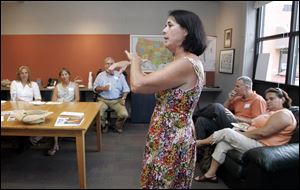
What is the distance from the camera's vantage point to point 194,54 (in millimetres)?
931

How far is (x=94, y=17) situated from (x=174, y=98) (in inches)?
157

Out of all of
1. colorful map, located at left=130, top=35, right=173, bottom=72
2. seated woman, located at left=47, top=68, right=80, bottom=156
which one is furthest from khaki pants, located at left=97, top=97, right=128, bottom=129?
colorful map, located at left=130, top=35, right=173, bottom=72

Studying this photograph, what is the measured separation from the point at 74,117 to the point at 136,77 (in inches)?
56.3

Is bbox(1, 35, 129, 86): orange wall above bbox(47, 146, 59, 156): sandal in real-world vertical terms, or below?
above

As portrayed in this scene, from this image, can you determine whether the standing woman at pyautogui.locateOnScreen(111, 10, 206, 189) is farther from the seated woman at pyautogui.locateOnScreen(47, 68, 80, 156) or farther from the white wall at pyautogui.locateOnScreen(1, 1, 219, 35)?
the white wall at pyautogui.locateOnScreen(1, 1, 219, 35)

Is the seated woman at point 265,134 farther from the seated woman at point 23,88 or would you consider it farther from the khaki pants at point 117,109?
the seated woman at point 23,88

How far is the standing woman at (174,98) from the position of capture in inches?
33.7

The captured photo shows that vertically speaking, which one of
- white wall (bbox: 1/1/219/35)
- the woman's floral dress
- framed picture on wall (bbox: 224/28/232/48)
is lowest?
the woman's floral dress

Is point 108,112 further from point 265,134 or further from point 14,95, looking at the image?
point 265,134

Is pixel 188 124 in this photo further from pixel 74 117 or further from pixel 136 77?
pixel 74 117

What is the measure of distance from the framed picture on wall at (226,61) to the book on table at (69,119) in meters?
2.72

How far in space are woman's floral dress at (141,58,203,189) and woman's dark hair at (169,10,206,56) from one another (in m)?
0.07

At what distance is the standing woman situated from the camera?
0.86 metres

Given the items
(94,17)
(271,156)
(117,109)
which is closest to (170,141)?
(271,156)
